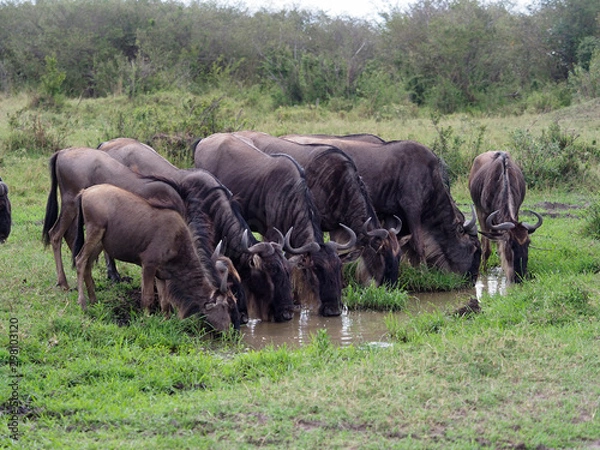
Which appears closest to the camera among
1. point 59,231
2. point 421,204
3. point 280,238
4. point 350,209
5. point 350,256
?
point 59,231

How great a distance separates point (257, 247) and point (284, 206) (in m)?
1.02

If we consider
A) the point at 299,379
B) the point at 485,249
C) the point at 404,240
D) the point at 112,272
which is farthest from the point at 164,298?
the point at 485,249

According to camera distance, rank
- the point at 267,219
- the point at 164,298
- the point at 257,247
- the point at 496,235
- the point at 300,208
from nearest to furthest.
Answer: the point at 164,298, the point at 257,247, the point at 300,208, the point at 267,219, the point at 496,235

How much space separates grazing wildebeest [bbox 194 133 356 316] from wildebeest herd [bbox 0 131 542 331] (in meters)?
0.01

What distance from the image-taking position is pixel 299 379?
486 cm

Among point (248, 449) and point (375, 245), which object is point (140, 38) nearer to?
point (375, 245)

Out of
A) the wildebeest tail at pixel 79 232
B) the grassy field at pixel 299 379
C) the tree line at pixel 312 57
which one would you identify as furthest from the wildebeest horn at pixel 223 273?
the tree line at pixel 312 57

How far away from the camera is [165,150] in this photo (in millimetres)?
13242

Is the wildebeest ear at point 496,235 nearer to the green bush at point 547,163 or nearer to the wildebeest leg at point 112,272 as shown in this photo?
the wildebeest leg at point 112,272

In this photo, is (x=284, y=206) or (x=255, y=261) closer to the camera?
(x=255, y=261)

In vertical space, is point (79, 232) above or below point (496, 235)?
above

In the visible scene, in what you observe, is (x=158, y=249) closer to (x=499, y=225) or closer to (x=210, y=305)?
(x=210, y=305)

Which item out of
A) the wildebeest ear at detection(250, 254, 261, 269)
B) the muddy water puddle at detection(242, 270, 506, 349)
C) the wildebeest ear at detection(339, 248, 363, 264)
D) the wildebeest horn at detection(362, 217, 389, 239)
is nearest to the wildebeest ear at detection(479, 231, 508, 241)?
the muddy water puddle at detection(242, 270, 506, 349)

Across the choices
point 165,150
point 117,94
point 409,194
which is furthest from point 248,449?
point 117,94
